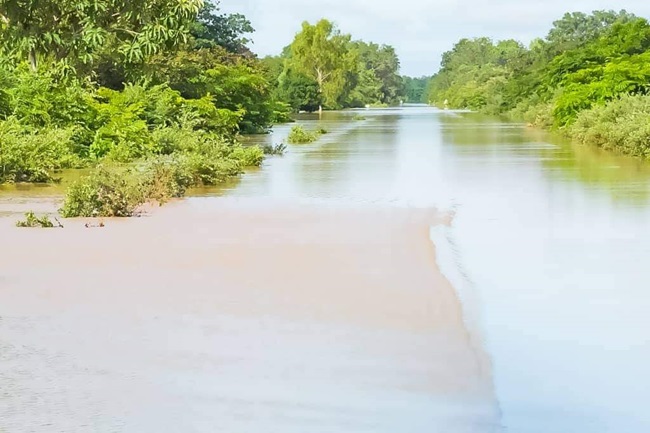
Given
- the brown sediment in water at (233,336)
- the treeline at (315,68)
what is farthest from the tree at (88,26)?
the treeline at (315,68)

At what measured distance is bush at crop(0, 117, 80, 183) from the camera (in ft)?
76.5

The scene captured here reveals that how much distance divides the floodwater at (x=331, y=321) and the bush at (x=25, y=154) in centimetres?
425

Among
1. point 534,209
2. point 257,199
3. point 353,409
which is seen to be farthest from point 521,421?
point 257,199

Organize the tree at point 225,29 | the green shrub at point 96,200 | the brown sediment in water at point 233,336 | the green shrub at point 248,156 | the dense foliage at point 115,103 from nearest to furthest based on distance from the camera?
the brown sediment in water at point 233,336, the dense foliage at point 115,103, the green shrub at point 96,200, the green shrub at point 248,156, the tree at point 225,29

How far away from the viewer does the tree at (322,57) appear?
11719 centimetres

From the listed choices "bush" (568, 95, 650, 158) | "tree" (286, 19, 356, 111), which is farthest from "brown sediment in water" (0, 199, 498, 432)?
"tree" (286, 19, 356, 111)

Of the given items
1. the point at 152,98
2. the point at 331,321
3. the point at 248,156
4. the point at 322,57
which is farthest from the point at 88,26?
the point at 322,57

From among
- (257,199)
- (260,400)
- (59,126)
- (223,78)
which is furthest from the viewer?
(223,78)

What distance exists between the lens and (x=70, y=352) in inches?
342

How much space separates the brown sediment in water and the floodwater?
0.08ft

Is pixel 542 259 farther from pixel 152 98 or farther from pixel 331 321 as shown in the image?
pixel 152 98

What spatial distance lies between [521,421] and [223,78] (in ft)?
148

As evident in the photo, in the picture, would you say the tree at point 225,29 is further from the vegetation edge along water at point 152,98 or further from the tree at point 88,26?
the tree at point 88,26

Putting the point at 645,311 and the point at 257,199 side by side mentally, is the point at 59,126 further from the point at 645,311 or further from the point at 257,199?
the point at 645,311
